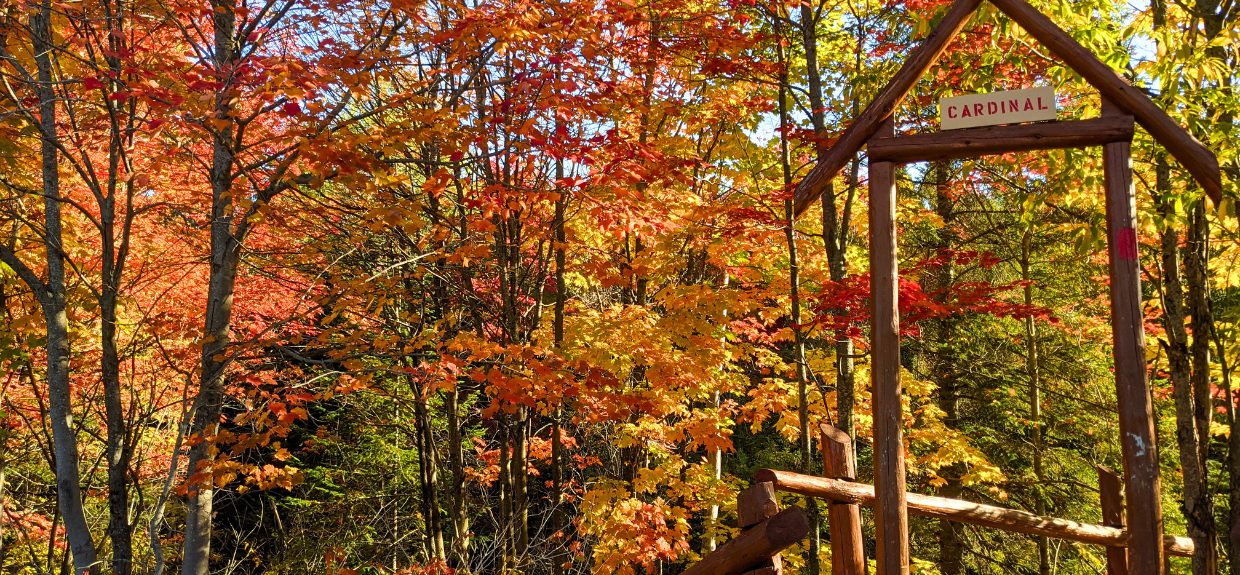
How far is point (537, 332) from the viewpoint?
711 centimetres

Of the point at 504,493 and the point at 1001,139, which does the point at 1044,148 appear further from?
the point at 504,493

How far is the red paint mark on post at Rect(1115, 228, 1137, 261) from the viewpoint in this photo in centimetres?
304

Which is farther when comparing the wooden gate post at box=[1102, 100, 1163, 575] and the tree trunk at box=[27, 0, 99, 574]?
the tree trunk at box=[27, 0, 99, 574]

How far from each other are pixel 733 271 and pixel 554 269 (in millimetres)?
2349

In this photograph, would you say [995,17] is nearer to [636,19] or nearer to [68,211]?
[636,19]

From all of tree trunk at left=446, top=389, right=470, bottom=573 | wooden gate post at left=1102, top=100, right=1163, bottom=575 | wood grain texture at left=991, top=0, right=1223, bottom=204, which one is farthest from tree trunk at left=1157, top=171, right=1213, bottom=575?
tree trunk at left=446, top=389, right=470, bottom=573

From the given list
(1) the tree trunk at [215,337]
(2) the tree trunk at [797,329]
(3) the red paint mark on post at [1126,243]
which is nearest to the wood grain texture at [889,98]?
(3) the red paint mark on post at [1126,243]

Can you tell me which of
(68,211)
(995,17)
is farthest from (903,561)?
(68,211)

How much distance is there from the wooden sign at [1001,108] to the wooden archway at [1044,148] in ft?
0.15

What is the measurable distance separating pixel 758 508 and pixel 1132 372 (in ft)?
5.50

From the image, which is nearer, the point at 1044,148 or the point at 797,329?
the point at 1044,148

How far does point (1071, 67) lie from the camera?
320cm

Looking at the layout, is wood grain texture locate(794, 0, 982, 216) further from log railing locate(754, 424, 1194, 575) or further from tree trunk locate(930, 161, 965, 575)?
tree trunk locate(930, 161, 965, 575)

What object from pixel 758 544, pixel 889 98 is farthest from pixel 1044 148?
pixel 758 544
